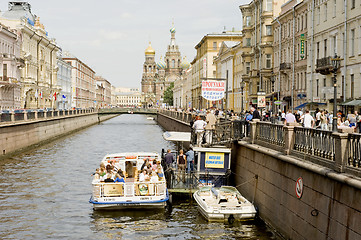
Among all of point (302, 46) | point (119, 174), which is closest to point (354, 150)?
point (119, 174)

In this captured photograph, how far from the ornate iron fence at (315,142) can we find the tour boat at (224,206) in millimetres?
3238

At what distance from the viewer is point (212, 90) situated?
28.2 metres

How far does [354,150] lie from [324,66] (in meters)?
28.8

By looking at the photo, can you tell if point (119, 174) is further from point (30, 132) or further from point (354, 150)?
point (30, 132)

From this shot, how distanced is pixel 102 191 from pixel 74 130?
61.5m

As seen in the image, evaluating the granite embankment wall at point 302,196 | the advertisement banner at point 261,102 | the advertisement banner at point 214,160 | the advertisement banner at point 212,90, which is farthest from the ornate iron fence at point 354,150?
the advertisement banner at point 261,102

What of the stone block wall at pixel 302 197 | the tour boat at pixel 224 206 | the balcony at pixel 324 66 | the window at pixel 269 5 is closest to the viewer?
the stone block wall at pixel 302 197

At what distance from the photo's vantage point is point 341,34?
38156 mm

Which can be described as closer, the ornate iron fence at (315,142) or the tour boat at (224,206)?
the ornate iron fence at (315,142)

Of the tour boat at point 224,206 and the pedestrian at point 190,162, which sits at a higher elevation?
the pedestrian at point 190,162

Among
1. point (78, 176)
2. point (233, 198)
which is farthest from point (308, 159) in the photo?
point (78, 176)

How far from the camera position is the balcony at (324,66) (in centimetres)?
3984

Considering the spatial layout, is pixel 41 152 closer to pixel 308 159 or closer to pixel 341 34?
pixel 341 34

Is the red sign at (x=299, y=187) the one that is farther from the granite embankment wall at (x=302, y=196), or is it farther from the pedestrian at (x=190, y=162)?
the pedestrian at (x=190, y=162)
